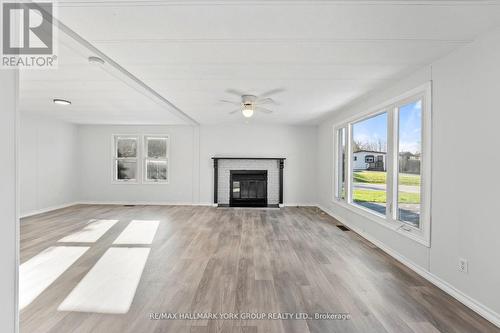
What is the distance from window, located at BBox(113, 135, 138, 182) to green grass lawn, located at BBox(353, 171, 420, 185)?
6.16 metres

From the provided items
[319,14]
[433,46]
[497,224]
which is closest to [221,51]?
[319,14]

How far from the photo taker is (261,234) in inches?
166

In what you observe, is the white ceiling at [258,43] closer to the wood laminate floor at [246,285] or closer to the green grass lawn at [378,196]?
the green grass lawn at [378,196]

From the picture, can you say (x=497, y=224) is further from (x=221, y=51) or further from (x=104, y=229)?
(x=104, y=229)

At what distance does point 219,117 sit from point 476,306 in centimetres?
524

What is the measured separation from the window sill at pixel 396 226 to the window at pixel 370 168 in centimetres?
14

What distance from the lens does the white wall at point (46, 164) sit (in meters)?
5.49

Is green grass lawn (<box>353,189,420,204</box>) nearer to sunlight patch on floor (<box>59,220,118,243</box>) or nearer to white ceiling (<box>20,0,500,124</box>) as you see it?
white ceiling (<box>20,0,500,124</box>)

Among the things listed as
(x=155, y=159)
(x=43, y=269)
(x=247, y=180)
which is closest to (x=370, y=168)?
(x=247, y=180)

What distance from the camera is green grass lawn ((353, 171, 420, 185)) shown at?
3043 mm

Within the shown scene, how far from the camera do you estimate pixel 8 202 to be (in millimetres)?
1353

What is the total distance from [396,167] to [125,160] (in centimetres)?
700

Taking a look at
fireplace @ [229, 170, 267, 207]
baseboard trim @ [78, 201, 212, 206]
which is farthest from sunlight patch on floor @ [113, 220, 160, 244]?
fireplace @ [229, 170, 267, 207]

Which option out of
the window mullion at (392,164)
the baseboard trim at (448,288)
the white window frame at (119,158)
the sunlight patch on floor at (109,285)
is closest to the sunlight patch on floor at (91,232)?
the sunlight patch on floor at (109,285)
